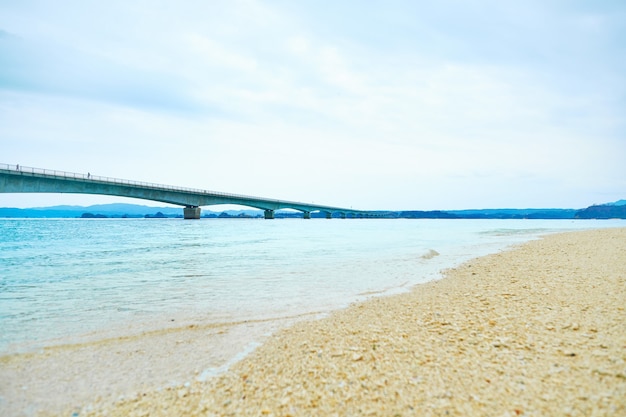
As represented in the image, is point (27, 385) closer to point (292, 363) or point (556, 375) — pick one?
point (292, 363)

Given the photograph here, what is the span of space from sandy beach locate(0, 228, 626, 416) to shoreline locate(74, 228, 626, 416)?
0.02 metres

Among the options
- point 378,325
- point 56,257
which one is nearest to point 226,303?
point 378,325

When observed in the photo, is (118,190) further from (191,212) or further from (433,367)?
(433,367)

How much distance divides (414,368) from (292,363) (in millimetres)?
1867

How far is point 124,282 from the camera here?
44.3 ft

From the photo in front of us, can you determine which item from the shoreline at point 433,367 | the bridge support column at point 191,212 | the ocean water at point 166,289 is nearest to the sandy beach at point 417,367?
the shoreline at point 433,367

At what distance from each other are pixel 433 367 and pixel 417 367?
22 centimetres

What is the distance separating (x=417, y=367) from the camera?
4.93 metres

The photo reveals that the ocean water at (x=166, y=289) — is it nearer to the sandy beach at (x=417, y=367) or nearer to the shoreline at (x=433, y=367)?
the sandy beach at (x=417, y=367)

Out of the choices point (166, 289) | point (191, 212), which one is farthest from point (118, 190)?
point (166, 289)

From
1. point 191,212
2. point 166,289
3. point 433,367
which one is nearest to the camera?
point 433,367

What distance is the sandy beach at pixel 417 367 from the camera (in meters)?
3.99

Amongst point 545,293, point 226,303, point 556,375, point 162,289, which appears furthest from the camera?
point 162,289

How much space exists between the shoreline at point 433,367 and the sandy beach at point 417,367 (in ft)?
0.06
